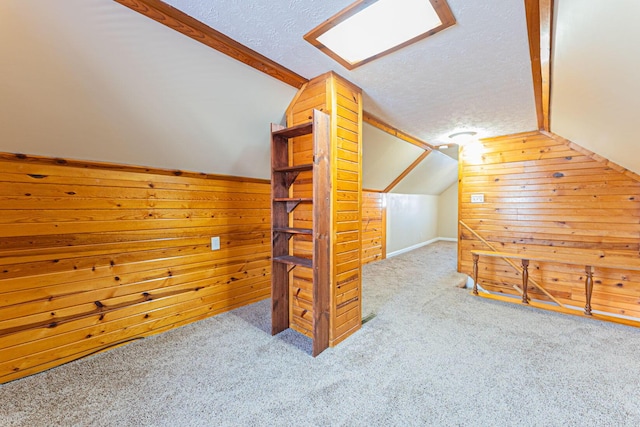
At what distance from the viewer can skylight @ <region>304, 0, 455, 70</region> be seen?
1292 mm

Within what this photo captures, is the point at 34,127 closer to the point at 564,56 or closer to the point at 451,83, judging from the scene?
the point at 451,83

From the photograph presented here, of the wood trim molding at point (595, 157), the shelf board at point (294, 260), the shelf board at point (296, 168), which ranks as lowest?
the shelf board at point (294, 260)

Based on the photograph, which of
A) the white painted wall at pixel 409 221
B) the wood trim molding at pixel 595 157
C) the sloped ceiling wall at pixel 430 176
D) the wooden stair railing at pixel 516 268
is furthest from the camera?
the white painted wall at pixel 409 221

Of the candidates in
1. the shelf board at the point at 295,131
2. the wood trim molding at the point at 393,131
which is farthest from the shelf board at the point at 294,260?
the wood trim molding at the point at 393,131

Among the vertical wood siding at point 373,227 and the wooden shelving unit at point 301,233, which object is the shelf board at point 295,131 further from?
the vertical wood siding at point 373,227

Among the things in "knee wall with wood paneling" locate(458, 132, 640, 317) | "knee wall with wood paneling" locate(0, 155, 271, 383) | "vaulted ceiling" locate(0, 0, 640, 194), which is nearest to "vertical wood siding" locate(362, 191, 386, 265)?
"knee wall with wood paneling" locate(458, 132, 640, 317)

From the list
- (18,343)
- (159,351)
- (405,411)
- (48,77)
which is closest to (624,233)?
(405,411)

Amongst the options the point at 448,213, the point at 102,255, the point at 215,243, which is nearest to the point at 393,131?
the point at 215,243

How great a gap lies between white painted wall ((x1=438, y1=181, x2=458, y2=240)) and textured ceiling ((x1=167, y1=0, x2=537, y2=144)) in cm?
483

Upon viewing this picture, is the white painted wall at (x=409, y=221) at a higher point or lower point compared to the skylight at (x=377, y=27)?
lower

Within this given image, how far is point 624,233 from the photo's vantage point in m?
2.70

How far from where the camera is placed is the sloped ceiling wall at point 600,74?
1.15m

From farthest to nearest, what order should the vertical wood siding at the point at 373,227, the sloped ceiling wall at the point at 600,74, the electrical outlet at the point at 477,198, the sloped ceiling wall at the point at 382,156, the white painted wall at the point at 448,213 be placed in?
the white painted wall at the point at 448,213 < the vertical wood siding at the point at 373,227 < the electrical outlet at the point at 477,198 < the sloped ceiling wall at the point at 382,156 < the sloped ceiling wall at the point at 600,74

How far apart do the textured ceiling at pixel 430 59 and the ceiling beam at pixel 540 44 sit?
4cm
